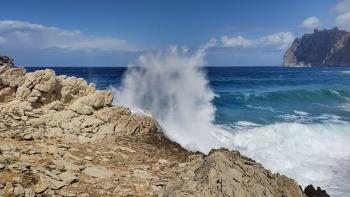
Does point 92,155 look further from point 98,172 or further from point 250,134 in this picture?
point 250,134

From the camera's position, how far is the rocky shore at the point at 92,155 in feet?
24.0

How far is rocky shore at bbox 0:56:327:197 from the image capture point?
7328mm

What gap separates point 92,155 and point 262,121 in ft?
61.7

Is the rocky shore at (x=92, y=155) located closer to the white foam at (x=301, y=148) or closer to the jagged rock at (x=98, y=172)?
the jagged rock at (x=98, y=172)

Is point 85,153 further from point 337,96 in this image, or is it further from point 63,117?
point 337,96

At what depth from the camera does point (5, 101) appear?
976 cm

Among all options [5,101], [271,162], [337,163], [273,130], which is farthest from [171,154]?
[273,130]

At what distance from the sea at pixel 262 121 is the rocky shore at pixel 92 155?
327 centimetres

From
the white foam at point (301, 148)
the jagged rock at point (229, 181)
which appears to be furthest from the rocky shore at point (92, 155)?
the white foam at point (301, 148)

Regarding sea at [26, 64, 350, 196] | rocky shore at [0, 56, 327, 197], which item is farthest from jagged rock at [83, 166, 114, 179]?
sea at [26, 64, 350, 196]

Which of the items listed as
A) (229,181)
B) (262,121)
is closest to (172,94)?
(262,121)

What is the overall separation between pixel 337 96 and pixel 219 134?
26.3 meters

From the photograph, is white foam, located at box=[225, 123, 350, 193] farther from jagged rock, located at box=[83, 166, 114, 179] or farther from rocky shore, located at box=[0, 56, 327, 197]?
jagged rock, located at box=[83, 166, 114, 179]

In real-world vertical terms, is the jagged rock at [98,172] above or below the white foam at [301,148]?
above
